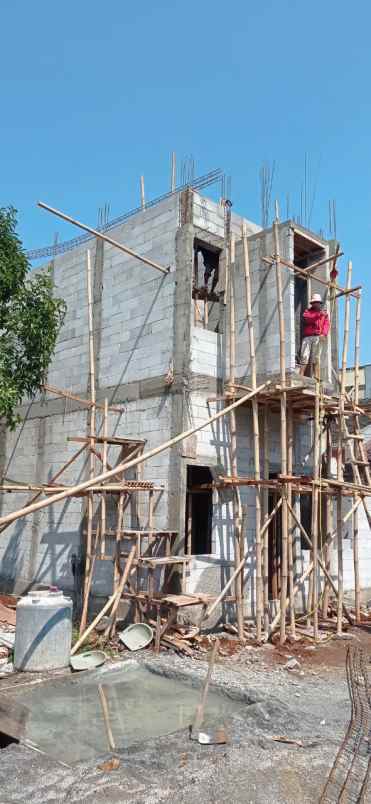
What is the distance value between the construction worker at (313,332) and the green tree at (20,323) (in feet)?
14.4

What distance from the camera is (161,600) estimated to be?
9.04 meters

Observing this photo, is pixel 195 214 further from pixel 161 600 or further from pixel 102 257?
pixel 161 600

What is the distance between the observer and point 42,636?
8055mm

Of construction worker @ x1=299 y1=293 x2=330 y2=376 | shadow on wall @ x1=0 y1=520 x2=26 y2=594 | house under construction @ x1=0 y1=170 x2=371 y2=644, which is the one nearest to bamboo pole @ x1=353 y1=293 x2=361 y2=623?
house under construction @ x1=0 y1=170 x2=371 y2=644

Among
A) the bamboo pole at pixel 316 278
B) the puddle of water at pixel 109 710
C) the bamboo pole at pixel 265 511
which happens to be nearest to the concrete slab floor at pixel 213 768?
the puddle of water at pixel 109 710

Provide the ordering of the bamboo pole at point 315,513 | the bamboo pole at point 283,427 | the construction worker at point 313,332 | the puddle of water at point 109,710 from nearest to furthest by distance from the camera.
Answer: the puddle of water at point 109,710
the bamboo pole at point 283,427
the bamboo pole at point 315,513
the construction worker at point 313,332

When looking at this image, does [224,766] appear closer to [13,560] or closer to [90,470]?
[90,470]

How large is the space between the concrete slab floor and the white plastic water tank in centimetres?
267

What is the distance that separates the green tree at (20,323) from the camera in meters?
10.1

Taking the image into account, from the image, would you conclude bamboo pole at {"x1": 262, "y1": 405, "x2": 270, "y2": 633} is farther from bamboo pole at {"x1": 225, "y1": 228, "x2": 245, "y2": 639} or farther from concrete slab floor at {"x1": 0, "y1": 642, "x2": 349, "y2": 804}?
concrete slab floor at {"x1": 0, "y1": 642, "x2": 349, "y2": 804}

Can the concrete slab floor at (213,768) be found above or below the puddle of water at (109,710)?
above

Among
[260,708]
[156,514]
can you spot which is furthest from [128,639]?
[260,708]

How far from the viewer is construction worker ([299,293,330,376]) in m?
10.9

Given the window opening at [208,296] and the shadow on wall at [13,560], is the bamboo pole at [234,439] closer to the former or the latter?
the window opening at [208,296]
